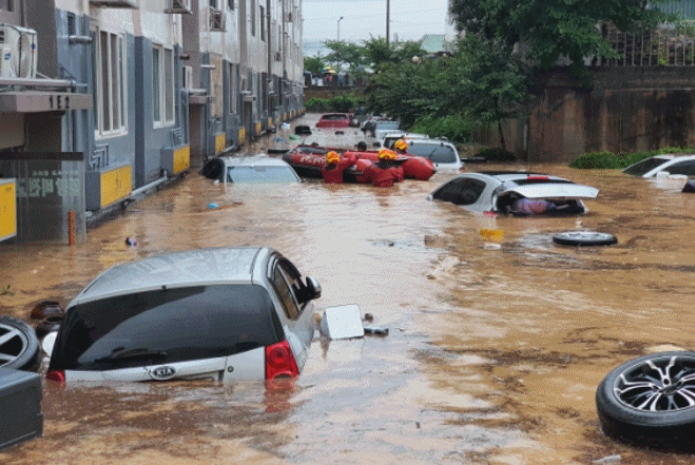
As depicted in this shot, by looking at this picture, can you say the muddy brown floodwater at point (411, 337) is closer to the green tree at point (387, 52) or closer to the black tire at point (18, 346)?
the black tire at point (18, 346)

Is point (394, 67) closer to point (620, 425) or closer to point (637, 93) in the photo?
point (637, 93)

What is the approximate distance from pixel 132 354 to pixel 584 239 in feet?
34.4

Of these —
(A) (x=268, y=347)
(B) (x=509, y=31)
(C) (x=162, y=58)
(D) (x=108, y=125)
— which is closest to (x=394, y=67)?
(B) (x=509, y=31)

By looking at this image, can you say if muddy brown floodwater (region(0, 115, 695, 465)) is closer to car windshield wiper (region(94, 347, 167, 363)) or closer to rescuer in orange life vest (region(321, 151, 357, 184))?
car windshield wiper (region(94, 347, 167, 363))

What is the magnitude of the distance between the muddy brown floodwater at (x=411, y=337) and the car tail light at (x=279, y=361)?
131mm

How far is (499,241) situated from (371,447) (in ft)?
36.2

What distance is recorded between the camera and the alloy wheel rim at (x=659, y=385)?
688 cm

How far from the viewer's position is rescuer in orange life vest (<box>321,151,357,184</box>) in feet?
90.5

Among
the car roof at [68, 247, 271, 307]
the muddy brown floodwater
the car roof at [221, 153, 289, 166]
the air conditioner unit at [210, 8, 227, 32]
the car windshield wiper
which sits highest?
the air conditioner unit at [210, 8, 227, 32]

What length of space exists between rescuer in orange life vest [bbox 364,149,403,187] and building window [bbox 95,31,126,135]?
6568mm

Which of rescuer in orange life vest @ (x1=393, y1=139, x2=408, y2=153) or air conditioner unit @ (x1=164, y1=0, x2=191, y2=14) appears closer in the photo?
air conditioner unit @ (x1=164, y1=0, x2=191, y2=14)

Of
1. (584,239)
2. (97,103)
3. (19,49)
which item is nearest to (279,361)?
(19,49)

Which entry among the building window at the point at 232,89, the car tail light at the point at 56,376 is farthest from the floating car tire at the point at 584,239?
the building window at the point at 232,89

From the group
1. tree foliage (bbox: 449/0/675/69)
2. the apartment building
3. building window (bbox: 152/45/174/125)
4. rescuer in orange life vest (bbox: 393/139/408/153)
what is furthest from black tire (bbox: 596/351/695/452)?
tree foliage (bbox: 449/0/675/69)
